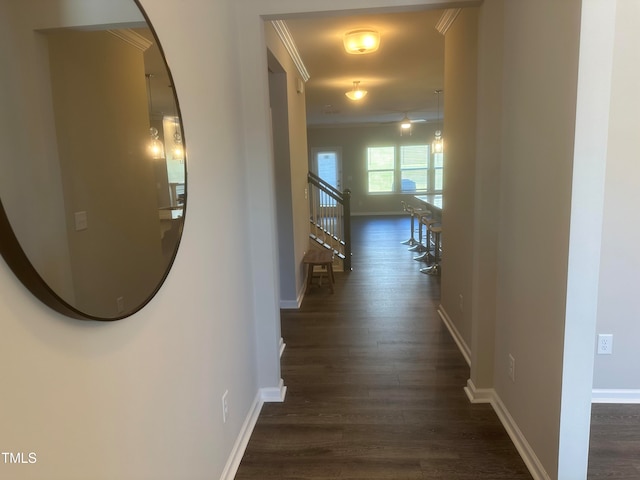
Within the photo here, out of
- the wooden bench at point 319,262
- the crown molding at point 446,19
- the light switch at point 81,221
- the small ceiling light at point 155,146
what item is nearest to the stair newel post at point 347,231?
Result: the wooden bench at point 319,262

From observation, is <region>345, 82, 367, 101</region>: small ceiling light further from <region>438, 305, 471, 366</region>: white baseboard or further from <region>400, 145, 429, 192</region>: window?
<region>400, 145, 429, 192</region>: window

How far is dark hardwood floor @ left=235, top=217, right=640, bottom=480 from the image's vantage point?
1.96m

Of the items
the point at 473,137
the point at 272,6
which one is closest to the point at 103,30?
→ the point at 272,6

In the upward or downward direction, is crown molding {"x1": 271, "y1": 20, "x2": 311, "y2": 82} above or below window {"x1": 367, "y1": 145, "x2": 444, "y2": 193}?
above

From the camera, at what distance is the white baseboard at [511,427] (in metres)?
1.85

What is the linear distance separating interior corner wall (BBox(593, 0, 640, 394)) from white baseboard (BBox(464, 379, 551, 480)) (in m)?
0.59

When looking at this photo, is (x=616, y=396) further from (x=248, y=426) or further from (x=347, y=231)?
(x=347, y=231)

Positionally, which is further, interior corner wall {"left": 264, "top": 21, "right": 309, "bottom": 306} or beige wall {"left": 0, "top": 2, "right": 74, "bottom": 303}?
interior corner wall {"left": 264, "top": 21, "right": 309, "bottom": 306}

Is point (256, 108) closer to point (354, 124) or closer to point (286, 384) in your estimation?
point (286, 384)

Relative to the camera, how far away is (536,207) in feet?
5.93

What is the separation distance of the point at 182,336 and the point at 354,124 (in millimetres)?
10998

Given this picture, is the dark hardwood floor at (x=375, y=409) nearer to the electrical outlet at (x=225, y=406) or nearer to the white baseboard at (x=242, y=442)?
the white baseboard at (x=242, y=442)

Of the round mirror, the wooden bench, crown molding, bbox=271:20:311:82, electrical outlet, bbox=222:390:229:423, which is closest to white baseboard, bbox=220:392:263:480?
electrical outlet, bbox=222:390:229:423

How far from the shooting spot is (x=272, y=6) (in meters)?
2.26
